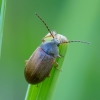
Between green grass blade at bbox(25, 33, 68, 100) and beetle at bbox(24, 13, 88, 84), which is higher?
beetle at bbox(24, 13, 88, 84)

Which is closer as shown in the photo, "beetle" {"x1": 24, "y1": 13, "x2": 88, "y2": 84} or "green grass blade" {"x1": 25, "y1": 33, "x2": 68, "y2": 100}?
"green grass blade" {"x1": 25, "y1": 33, "x2": 68, "y2": 100}

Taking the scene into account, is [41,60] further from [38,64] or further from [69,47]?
[69,47]

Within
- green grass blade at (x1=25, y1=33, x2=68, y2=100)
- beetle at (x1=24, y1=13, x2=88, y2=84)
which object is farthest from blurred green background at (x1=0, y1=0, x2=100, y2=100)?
green grass blade at (x1=25, y1=33, x2=68, y2=100)

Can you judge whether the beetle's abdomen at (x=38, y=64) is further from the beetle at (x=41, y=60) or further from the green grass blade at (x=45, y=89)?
the green grass blade at (x=45, y=89)

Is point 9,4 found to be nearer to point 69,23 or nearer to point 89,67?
point 69,23

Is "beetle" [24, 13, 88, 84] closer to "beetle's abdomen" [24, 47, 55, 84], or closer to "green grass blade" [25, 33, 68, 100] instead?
"beetle's abdomen" [24, 47, 55, 84]

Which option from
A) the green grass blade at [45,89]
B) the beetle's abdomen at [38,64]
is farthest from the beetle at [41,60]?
the green grass blade at [45,89]

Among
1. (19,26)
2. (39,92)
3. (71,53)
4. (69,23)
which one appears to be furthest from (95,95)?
(19,26)
